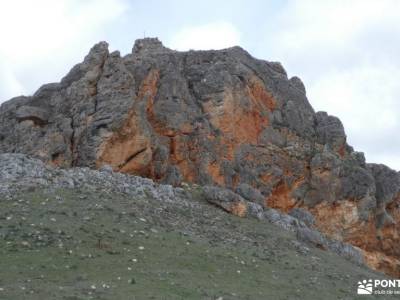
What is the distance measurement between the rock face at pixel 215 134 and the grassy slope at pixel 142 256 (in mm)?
6048

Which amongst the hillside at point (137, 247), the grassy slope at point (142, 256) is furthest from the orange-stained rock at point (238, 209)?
the grassy slope at point (142, 256)

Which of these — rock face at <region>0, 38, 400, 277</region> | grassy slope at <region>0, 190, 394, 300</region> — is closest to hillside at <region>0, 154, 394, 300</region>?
grassy slope at <region>0, 190, 394, 300</region>

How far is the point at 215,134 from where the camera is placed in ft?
141

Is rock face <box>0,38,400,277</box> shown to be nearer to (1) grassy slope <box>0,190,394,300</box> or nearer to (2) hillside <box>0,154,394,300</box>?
(2) hillside <box>0,154,394,300</box>

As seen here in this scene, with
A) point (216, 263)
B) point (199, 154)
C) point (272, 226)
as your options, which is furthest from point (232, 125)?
point (216, 263)

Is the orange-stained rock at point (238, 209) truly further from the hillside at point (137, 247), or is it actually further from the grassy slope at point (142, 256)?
the grassy slope at point (142, 256)

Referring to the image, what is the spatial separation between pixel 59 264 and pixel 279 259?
1025 centimetres

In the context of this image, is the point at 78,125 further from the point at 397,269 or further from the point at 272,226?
the point at 397,269

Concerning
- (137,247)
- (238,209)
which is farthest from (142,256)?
(238,209)

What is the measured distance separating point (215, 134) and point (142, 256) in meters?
21.4

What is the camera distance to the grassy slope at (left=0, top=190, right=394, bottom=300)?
1895 centimetres

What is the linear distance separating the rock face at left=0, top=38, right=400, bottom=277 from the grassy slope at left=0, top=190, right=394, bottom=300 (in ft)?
19.8

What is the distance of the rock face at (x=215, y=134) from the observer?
1516 inches

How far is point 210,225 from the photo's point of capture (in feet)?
98.2
